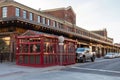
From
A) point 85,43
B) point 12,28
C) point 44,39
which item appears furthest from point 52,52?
point 85,43

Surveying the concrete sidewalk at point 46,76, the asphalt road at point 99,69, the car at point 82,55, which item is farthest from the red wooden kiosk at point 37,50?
the car at point 82,55

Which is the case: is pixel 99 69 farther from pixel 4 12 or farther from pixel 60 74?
pixel 4 12

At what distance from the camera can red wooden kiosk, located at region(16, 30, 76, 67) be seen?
2341 cm

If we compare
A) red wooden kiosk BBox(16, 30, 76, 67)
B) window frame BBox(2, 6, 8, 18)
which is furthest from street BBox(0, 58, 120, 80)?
window frame BBox(2, 6, 8, 18)

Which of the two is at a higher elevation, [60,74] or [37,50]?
[37,50]

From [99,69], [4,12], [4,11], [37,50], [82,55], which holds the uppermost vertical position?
[4,11]

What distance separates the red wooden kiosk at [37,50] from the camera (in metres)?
23.4

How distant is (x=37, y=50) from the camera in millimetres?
23672

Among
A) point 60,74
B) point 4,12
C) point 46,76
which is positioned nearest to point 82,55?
point 4,12

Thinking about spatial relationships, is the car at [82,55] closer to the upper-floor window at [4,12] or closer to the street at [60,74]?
the upper-floor window at [4,12]

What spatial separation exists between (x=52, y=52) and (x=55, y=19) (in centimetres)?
2075

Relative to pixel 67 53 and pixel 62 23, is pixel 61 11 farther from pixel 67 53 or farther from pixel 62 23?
pixel 67 53

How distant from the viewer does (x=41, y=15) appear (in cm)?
3978

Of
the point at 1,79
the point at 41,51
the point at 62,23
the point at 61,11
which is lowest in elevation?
the point at 1,79
